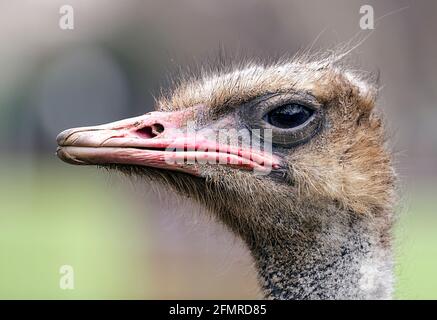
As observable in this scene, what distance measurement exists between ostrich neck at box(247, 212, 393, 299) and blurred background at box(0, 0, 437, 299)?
204 inches

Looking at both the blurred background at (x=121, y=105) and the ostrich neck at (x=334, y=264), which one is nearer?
the ostrich neck at (x=334, y=264)

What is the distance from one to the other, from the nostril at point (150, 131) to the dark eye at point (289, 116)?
Result: 0.39 m

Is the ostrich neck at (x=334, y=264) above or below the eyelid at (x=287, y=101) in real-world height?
below

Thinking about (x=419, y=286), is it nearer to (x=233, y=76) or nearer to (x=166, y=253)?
(x=233, y=76)

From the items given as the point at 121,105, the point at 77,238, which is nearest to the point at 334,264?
the point at 77,238

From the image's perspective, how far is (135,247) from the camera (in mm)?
12906

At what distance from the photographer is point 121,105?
1669 cm

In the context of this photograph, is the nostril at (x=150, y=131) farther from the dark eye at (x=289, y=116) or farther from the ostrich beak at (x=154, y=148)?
the dark eye at (x=289, y=116)

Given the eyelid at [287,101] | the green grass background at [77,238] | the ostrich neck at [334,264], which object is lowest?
the ostrich neck at [334,264]

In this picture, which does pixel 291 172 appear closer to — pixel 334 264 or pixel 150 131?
pixel 334 264

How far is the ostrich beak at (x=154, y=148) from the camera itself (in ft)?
10.9

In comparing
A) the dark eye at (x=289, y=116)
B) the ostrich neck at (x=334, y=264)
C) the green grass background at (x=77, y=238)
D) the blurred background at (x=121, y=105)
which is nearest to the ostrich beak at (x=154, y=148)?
the dark eye at (x=289, y=116)
